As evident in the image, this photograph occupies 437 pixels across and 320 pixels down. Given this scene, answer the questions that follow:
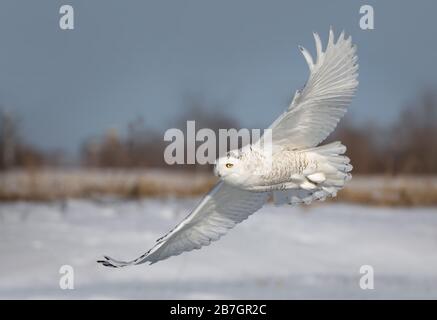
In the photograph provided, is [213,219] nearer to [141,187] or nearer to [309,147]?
[309,147]

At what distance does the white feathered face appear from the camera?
117 inches

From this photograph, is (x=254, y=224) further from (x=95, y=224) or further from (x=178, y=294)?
(x=178, y=294)

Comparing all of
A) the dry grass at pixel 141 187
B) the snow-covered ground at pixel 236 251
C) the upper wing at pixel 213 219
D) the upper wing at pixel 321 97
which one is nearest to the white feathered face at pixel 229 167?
the upper wing at pixel 321 97

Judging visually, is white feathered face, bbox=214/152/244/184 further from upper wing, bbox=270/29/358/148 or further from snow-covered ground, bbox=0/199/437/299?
snow-covered ground, bbox=0/199/437/299

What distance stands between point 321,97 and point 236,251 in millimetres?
4326

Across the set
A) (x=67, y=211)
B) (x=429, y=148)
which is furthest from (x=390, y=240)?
(x=429, y=148)

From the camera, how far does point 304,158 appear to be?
326 cm

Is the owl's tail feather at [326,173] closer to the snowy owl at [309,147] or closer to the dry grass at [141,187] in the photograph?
the snowy owl at [309,147]

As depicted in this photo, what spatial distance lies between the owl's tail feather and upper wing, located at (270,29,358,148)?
0.11 metres

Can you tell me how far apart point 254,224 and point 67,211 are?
2.34 metres

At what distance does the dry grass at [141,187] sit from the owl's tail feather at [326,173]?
19.1 feet

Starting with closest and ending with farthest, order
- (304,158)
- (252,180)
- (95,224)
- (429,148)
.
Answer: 1. (252,180)
2. (304,158)
3. (95,224)
4. (429,148)

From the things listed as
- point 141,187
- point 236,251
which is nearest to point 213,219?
point 236,251

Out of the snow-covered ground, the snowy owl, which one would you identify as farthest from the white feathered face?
the snow-covered ground
